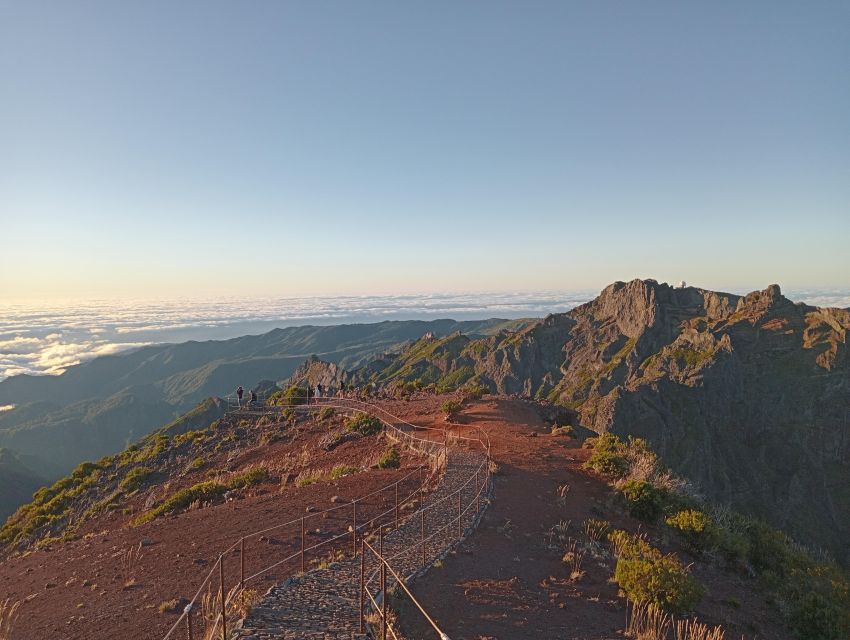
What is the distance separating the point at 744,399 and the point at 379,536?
142 meters

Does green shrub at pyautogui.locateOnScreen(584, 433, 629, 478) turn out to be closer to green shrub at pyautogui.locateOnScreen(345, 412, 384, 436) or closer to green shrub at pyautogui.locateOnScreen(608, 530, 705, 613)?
green shrub at pyautogui.locateOnScreen(608, 530, 705, 613)

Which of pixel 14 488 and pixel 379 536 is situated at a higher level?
pixel 379 536

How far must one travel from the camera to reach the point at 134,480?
34.2m

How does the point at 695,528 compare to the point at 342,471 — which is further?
the point at 342,471

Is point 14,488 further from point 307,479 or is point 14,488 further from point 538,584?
point 538,584

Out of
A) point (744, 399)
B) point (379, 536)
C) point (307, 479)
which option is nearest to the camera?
point (379, 536)

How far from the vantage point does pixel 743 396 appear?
128m

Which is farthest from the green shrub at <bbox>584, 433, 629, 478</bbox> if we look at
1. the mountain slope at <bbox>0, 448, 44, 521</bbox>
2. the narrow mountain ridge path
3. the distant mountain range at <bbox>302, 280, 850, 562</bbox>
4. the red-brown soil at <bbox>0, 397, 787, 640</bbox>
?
the mountain slope at <bbox>0, 448, 44, 521</bbox>

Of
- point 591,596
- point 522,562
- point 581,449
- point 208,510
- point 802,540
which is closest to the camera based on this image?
point 591,596

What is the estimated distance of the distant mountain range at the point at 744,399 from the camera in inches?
3994

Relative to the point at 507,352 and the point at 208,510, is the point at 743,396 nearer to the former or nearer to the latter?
the point at 507,352

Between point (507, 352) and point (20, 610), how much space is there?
190 metres

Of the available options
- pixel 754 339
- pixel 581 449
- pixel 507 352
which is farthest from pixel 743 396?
pixel 581 449

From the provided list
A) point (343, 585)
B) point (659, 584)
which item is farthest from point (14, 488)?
point (659, 584)
